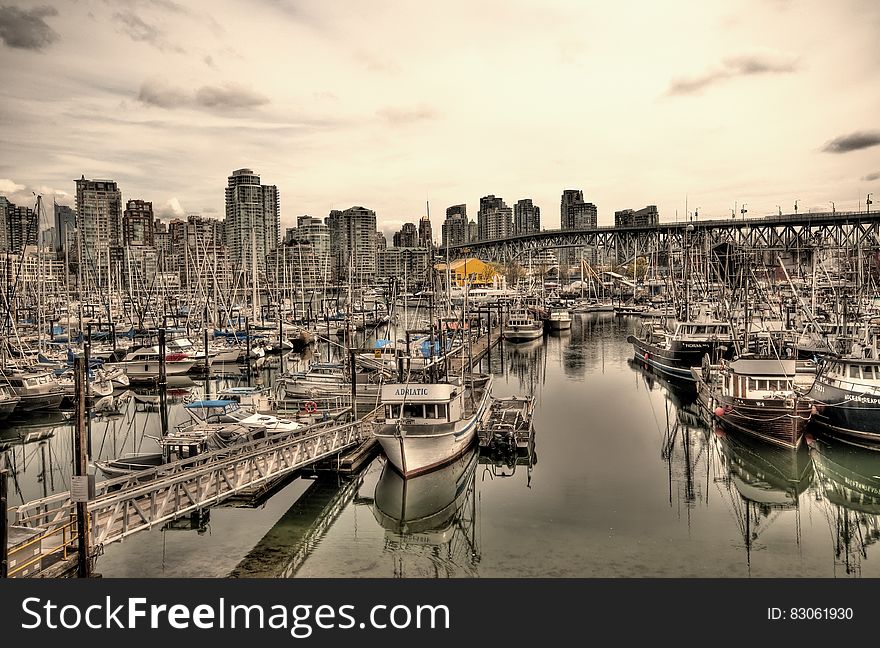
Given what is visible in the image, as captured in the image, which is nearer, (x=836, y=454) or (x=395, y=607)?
(x=395, y=607)

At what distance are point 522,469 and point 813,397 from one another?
37.3 ft

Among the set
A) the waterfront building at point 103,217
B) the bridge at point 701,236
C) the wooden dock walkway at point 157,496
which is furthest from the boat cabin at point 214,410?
the waterfront building at point 103,217

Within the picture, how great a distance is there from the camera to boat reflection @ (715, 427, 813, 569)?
17481mm

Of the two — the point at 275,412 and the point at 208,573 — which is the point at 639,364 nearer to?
the point at 275,412

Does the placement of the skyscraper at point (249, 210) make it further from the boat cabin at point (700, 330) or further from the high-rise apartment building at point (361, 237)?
the boat cabin at point (700, 330)

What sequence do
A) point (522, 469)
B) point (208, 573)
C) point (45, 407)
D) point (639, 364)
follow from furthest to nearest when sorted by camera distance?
1. point (639, 364)
2. point (45, 407)
3. point (522, 469)
4. point (208, 573)

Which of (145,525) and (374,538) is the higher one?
(145,525)

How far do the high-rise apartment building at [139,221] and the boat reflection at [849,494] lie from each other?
152m

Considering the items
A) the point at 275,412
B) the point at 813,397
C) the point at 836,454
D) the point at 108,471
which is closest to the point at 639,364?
the point at 813,397

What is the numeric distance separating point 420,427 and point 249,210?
420 feet

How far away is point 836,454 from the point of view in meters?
22.7

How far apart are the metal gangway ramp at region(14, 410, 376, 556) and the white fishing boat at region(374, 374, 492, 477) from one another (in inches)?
65.7

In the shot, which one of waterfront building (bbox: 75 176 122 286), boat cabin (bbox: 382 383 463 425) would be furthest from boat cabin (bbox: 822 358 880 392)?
waterfront building (bbox: 75 176 122 286)

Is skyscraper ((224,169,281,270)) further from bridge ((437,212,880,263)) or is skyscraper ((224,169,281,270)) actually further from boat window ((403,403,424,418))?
boat window ((403,403,424,418))
